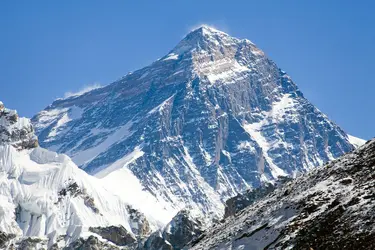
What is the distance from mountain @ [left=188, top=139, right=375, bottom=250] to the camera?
199 ft

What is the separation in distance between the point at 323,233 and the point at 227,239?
21.2 m

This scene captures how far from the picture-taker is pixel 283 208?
77375mm

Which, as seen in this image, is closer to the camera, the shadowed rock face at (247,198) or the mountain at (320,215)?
the mountain at (320,215)

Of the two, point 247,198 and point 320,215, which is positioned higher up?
point 247,198

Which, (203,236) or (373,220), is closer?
(373,220)

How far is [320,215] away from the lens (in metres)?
67.0

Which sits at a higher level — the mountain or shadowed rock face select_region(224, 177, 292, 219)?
shadowed rock face select_region(224, 177, 292, 219)

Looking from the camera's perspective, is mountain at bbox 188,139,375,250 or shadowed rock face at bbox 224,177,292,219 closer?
mountain at bbox 188,139,375,250

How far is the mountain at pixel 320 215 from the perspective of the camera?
60719 mm

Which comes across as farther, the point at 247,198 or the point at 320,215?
the point at 247,198

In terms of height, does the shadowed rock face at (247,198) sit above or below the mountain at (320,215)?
above

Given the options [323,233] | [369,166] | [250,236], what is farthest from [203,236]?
[323,233]

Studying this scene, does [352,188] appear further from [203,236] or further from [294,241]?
[203,236]

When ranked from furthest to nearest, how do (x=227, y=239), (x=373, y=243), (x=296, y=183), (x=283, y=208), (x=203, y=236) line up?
1. (x=203, y=236)
2. (x=296, y=183)
3. (x=227, y=239)
4. (x=283, y=208)
5. (x=373, y=243)
